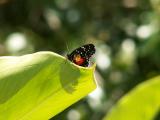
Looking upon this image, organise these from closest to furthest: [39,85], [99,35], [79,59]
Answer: [39,85], [79,59], [99,35]

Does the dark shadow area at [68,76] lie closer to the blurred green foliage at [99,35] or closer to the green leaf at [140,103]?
the green leaf at [140,103]

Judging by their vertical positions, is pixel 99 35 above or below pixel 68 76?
below

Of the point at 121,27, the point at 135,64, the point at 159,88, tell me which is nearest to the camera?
the point at 159,88

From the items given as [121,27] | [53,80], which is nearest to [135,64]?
[121,27]

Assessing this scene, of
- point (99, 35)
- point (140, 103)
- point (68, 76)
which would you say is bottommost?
point (99, 35)

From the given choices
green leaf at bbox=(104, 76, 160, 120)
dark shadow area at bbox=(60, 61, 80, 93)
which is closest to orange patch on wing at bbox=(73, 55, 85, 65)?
green leaf at bbox=(104, 76, 160, 120)

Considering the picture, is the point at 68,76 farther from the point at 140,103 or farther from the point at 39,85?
the point at 140,103

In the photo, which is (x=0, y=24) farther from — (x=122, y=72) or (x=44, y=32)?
(x=122, y=72)

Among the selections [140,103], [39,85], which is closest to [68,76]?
[39,85]
